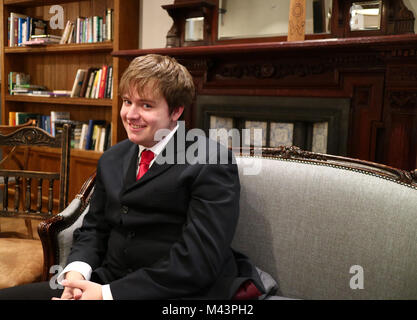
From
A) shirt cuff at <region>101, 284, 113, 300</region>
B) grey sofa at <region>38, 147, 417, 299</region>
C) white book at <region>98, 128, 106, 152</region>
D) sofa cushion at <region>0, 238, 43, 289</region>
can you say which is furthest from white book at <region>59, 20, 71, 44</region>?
shirt cuff at <region>101, 284, 113, 300</region>

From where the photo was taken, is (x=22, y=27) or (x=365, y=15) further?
(x=22, y=27)

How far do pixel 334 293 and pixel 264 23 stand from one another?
77.3 inches

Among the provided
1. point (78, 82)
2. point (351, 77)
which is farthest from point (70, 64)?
point (351, 77)

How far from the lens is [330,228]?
4.14 feet

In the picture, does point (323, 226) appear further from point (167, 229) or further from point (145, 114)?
point (145, 114)

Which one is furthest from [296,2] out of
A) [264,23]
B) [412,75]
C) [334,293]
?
[334,293]

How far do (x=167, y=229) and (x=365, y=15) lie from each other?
1865mm

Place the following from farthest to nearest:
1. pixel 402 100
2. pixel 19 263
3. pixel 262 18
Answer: pixel 262 18
pixel 402 100
pixel 19 263

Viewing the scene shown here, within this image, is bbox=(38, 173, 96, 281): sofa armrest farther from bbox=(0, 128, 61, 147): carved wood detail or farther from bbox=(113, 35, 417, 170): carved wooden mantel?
bbox=(113, 35, 417, 170): carved wooden mantel

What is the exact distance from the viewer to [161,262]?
43.6 inches

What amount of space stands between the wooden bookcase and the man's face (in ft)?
7.12

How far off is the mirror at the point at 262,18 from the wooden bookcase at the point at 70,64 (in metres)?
0.88

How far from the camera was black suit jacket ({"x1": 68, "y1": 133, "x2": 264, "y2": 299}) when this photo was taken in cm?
106
